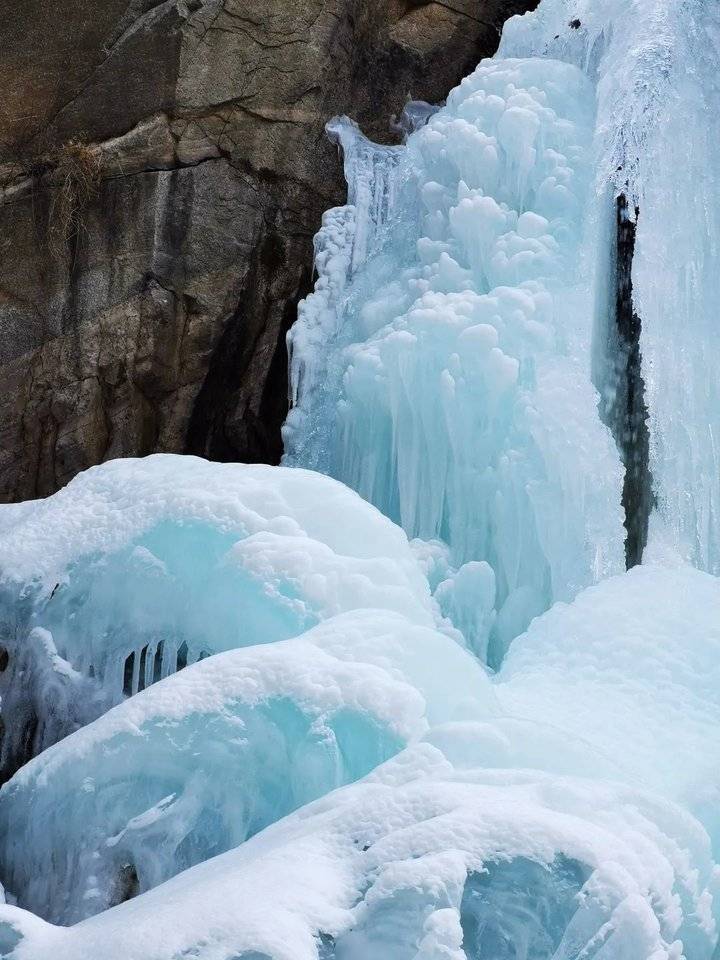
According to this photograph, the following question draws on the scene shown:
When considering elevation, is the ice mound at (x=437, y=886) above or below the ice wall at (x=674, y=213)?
below

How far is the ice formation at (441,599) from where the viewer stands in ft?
7.16

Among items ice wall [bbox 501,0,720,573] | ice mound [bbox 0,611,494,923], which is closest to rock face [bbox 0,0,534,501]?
ice wall [bbox 501,0,720,573]

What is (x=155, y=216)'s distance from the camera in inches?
223

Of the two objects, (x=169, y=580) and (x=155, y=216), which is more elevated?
(x=155, y=216)

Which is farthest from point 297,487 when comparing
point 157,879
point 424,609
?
point 157,879

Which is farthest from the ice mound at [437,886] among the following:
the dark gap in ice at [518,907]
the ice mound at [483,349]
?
the ice mound at [483,349]

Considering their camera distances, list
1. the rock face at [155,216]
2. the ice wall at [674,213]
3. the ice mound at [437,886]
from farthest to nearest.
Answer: the rock face at [155,216]
the ice wall at [674,213]
the ice mound at [437,886]

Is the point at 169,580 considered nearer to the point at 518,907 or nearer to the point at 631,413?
the point at 518,907

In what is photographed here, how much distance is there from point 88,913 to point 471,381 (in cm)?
257

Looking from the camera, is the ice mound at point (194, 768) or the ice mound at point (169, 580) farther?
the ice mound at point (169, 580)

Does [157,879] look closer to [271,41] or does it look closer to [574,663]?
[574,663]

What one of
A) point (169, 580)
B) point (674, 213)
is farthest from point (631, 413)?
point (169, 580)

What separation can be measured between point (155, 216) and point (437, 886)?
4.18m

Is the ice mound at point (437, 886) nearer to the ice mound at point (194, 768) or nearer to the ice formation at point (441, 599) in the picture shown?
the ice formation at point (441, 599)
